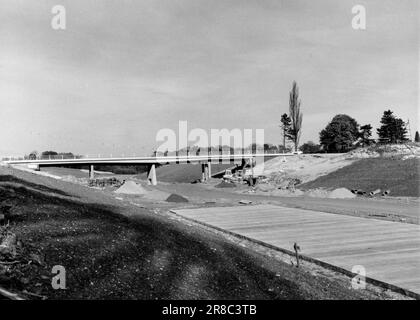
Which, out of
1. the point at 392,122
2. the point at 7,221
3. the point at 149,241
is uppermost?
the point at 392,122

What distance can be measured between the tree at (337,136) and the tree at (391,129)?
28.2ft

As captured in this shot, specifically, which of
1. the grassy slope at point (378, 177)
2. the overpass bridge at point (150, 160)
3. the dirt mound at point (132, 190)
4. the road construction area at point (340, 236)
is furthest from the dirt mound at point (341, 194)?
the overpass bridge at point (150, 160)

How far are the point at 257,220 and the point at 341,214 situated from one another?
753 centimetres

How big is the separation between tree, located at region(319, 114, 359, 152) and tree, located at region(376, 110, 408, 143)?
8583 mm

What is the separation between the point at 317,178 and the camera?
71375mm

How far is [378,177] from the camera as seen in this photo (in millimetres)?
57250

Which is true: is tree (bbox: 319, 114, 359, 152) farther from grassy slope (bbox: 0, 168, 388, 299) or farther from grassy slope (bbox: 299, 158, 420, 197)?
grassy slope (bbox: 0, 168, 388, 299)

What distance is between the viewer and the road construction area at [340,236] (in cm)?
1687

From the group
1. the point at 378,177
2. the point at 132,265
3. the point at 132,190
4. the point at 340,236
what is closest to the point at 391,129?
the point at 378,177

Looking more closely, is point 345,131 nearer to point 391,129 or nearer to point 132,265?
point 391,129

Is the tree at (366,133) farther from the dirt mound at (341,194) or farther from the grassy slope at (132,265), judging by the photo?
the grassy slope at (132,265)
